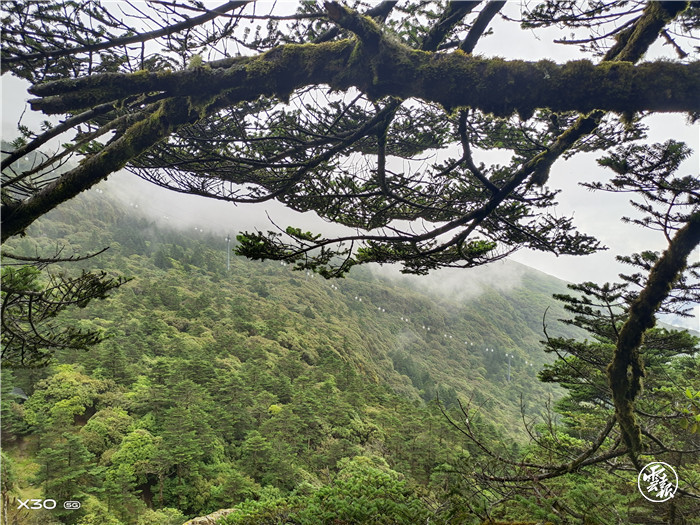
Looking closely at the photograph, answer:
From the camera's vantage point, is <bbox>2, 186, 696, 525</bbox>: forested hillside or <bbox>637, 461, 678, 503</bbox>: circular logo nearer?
<bbox>637, 461, 678, 503</bbox>: circular logo

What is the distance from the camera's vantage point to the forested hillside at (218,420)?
10.6 m

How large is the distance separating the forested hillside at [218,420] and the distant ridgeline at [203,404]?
0.31 feet

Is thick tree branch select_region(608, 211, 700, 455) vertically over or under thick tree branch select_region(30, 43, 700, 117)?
under

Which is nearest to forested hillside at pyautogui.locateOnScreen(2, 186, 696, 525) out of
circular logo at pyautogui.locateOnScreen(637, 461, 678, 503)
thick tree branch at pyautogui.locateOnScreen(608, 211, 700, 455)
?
thick tree branch at pyautogui.locateOnScreen(608, 211, 700, 455)

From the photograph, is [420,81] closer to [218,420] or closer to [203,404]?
[218,420]

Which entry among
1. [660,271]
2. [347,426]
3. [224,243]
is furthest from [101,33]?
[224,243]

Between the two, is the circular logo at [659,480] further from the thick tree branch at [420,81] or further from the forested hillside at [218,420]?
the thick tree branch at [420,81]

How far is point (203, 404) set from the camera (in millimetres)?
18641

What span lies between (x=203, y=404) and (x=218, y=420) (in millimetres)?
1345

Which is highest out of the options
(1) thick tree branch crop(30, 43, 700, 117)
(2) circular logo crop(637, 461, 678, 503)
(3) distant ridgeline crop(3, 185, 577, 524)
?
(1) thick tree branch crop(30, 43, 700, 117)

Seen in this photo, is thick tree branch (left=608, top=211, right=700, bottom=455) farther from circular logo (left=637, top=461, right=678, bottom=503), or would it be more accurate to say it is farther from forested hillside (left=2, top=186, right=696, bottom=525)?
forested hillside (left=2, top=186, right=696, bottom=525)

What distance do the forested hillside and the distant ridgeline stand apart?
0.09 meters

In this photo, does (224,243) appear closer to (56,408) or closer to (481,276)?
(56,408)

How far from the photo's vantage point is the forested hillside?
34.7ft
